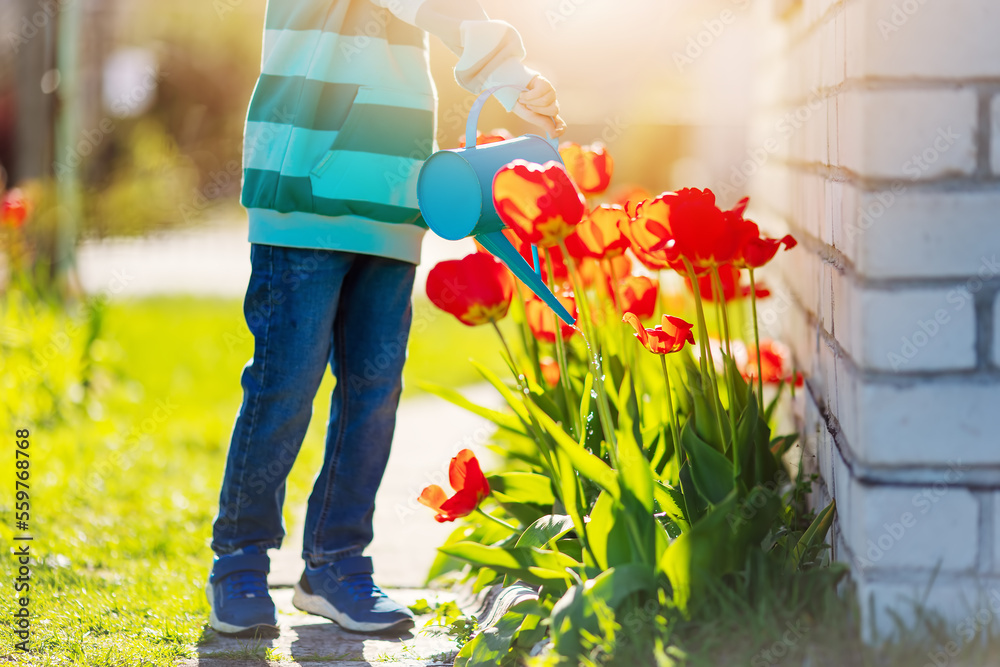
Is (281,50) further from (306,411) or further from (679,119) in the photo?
(679,119)

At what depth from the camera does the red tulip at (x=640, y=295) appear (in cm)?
215

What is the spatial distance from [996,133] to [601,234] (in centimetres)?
71

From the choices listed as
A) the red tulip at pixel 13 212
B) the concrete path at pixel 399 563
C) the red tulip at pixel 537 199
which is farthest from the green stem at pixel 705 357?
the red tulip at pixel 13 212

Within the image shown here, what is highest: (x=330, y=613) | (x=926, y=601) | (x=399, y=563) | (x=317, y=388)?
(x=317, y=388)

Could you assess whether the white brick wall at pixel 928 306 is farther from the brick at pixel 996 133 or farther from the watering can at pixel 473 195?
the watering can at pixel 473 195

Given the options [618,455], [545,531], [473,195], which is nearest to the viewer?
[618,455]

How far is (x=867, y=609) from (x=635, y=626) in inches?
13.2

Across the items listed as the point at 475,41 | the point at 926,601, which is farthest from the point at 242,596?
the point at 926,601

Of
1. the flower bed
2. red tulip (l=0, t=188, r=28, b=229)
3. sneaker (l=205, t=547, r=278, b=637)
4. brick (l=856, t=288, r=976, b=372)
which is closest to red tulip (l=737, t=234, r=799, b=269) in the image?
the flower bed

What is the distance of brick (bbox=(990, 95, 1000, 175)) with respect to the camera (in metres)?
1.46

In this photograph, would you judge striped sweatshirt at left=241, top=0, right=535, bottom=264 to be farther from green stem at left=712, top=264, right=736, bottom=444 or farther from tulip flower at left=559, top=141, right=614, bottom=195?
green stem at left=712, top=264, right=736, bottom=444

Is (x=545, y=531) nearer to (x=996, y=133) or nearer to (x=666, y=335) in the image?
(x=666, y=335)

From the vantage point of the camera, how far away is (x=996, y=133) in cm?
147

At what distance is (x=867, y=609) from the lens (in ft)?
4.87
